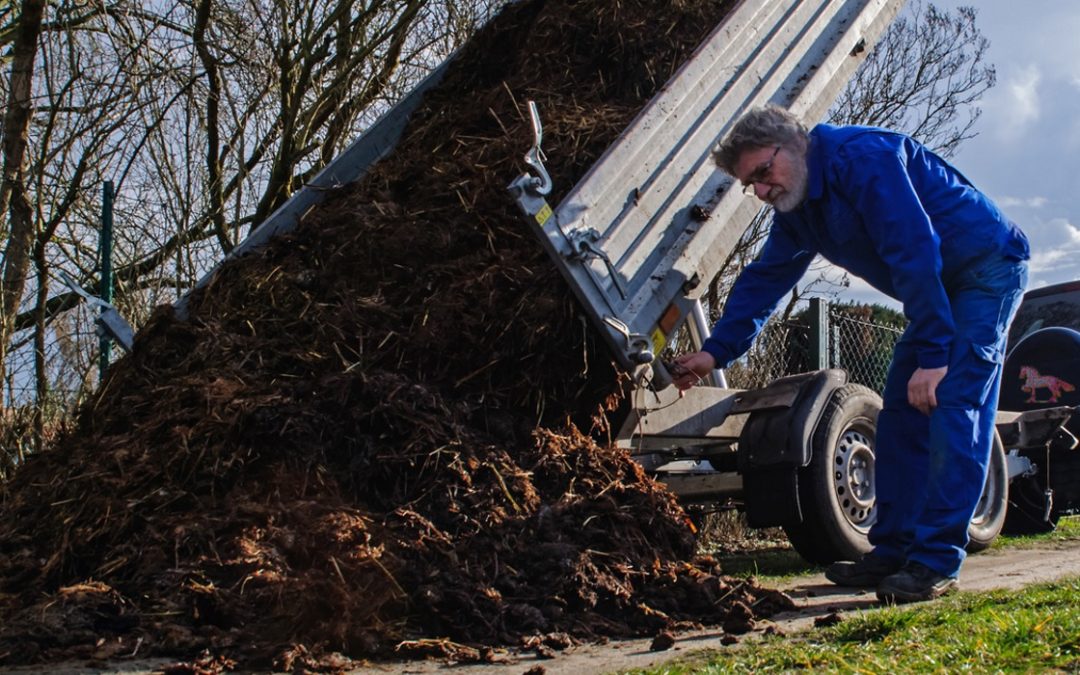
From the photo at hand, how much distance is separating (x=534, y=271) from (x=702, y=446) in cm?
146

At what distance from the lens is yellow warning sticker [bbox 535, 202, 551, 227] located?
3820 mm

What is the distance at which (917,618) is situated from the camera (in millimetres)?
3096

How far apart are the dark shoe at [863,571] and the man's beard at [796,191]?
138cm

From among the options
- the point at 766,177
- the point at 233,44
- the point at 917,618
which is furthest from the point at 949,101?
the point at 917,618

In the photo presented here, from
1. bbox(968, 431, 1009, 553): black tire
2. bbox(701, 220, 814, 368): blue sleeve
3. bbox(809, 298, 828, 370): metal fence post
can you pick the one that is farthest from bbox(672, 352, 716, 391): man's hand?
bbox(809, 298, 828, 370): metal fence post

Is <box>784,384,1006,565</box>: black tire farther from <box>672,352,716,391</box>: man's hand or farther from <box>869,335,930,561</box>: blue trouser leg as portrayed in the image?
<box>672,352,716,391</box>: man's hand

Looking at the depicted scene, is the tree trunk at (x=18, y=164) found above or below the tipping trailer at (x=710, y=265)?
above

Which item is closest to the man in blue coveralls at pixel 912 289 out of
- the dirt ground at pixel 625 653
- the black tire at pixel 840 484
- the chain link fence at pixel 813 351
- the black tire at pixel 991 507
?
the dirt ground at pixel 625 653

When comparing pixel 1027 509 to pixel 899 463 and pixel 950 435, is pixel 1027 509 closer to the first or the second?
pixel 899 463

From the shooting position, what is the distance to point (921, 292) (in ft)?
12.5

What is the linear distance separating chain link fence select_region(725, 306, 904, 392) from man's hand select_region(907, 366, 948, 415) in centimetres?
→ 355

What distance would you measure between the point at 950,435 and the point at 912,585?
54cm

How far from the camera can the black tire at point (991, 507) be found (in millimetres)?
5707

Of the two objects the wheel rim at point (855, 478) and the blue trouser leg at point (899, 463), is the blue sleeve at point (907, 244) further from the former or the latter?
the wheel rim at point (855, 478)
